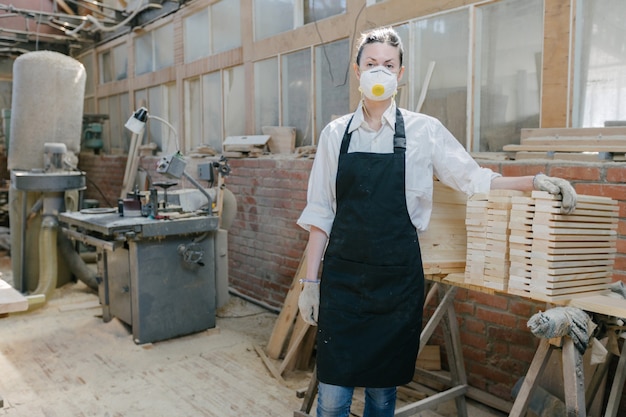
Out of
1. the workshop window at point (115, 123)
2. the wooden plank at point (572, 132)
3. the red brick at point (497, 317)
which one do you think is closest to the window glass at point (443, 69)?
the wooden plank at point (572, 132)

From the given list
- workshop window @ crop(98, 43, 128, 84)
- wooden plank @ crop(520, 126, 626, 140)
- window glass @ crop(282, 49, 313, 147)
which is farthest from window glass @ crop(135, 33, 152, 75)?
wooden plank @ crop(520, 126, 626, 140)

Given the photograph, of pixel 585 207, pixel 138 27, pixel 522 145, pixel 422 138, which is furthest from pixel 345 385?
pixel 138 27

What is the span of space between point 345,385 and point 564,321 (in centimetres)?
80

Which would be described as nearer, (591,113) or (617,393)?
(617,393)

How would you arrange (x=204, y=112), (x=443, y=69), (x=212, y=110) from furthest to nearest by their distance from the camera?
(x=204, y=112)
(x=212, y=110)
(x=443, y=69)

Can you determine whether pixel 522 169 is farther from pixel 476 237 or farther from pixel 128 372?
pixel 128 372

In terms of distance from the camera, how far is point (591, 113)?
2.94 meters

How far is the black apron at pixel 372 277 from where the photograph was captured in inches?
77.4

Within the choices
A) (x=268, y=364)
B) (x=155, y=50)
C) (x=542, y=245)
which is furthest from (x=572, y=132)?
(x=155, y=50)

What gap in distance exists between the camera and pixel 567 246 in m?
1.92

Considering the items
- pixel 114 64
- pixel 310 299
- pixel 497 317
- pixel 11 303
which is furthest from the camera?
pixel 114 64

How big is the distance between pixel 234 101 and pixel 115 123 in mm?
3424

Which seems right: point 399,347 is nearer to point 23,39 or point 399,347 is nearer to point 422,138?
point 422,138

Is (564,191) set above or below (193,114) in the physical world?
below
